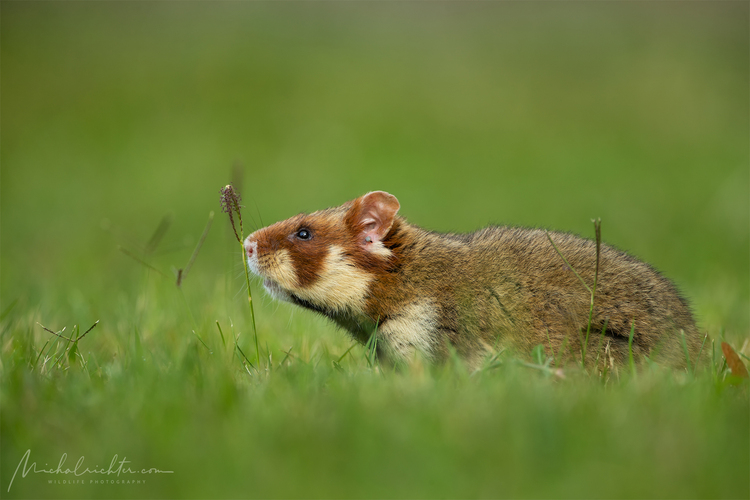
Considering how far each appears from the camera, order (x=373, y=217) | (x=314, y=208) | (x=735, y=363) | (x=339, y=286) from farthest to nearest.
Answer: (x=314, y=208) → (x=373, y=217) → (x=339, y=286) → (x=735, y=363)

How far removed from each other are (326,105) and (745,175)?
27.7 ft

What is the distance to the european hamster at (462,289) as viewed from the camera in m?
3.89

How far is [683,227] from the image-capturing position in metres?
9.69

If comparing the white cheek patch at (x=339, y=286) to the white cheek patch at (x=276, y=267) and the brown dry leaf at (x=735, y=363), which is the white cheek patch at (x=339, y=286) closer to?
the white cheek patch at (x=276, y=267)

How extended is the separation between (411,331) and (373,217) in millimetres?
826

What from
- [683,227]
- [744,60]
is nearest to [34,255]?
[683,227]

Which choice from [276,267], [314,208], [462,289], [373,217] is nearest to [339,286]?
[276,267]

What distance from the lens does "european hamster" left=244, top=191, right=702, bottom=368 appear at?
3.89 metres

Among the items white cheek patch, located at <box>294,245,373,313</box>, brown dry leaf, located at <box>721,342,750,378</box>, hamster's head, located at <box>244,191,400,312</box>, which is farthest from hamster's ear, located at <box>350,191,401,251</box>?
brown dry leaf, located at <box>721,342,750,378</box>

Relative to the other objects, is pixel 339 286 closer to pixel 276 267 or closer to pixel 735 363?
pixel 276 267

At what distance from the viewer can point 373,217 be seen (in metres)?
4.39

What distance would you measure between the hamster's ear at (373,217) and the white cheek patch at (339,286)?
19 cm

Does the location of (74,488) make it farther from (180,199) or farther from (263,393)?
(180,199)

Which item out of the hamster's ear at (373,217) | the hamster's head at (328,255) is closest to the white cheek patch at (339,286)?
the hamster's head at (328,255)
